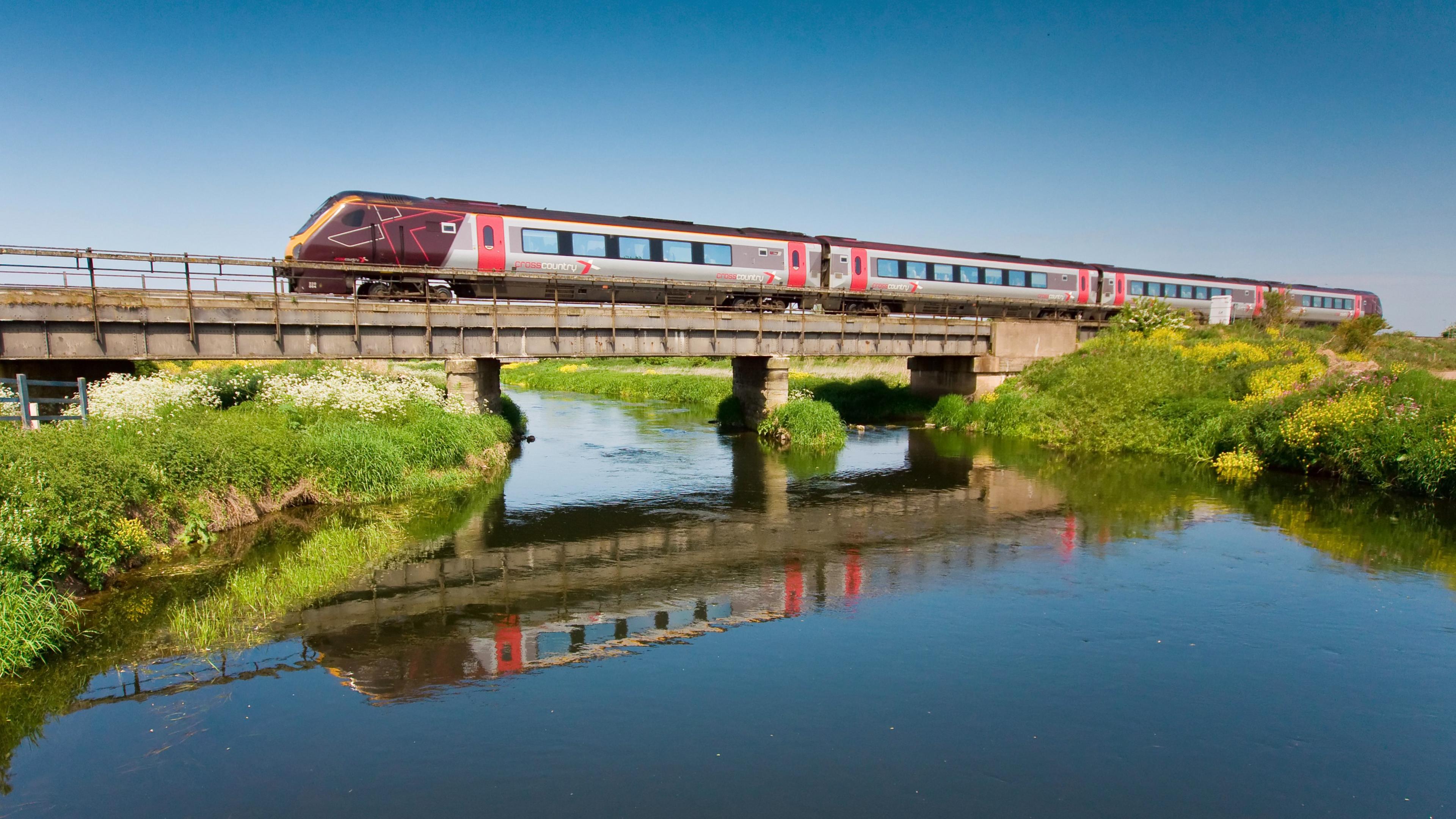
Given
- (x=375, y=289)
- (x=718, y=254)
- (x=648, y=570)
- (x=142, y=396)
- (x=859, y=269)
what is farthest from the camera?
(x=859, y=269)

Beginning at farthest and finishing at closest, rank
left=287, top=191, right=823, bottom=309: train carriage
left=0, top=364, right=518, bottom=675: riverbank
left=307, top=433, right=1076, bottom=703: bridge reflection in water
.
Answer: left=287, top=191, right=823, bottom=309: train carriage, left=307, top=433, right=1076, bottom=703: bridge reflection in water, left=0, top=364, right=518, bottom=675: riverbank

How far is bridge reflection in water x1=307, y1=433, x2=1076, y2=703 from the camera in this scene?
9.85 metres

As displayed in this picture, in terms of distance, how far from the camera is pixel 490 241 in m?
22.9

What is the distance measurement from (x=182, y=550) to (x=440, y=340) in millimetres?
9597

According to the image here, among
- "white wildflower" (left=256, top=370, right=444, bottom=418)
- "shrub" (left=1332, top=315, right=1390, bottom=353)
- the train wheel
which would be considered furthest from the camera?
"shrub" (left=1332, top=315, right=1390, bottom=353)

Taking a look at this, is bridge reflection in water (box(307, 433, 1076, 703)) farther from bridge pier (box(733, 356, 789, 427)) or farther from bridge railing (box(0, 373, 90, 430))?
bridge pier (box(733, 356, 789, 427))

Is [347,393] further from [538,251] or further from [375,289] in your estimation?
[538,251]

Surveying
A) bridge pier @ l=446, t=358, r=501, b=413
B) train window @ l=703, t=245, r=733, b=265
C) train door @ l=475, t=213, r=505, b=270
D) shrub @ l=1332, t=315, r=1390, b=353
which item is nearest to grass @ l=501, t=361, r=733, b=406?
train window @ l=703, t=245, r=733, b=265

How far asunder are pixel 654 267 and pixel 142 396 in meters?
14.8

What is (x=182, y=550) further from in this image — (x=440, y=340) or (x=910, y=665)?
(x=910, y=665)

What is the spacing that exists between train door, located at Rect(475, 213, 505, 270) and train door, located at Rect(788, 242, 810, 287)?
10832mm

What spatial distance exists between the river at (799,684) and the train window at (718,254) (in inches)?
537

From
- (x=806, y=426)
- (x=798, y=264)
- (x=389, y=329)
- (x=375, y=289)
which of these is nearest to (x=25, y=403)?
(x=389, y=329)

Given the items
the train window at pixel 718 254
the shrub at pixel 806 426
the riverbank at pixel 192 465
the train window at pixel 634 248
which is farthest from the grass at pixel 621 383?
the riverbank at pixel 192 465
